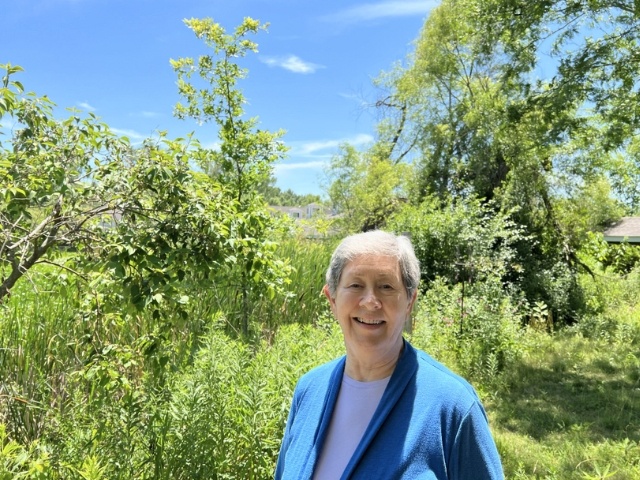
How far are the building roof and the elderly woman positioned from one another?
2681 cm

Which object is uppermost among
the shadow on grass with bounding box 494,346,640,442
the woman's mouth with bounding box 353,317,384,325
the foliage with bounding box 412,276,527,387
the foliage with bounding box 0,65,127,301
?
the foliage with bounding box 0,65,127,301

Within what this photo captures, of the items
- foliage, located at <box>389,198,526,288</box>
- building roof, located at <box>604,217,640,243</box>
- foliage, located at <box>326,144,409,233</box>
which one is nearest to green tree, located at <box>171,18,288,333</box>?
foliage, located at <box>389,198,526,288</box>

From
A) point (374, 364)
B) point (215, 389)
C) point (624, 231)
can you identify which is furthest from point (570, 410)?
point (624, 231)

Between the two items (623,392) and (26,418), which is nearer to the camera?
(26,418)

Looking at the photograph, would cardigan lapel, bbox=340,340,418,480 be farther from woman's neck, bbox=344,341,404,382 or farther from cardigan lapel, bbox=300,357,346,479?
cardigan lapel, bbox=300,357,346,479

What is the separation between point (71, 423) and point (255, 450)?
1.02 metres

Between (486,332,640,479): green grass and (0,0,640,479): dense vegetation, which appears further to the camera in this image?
(486,332,640,479): green grass

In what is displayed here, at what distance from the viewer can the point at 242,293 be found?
16.4ft

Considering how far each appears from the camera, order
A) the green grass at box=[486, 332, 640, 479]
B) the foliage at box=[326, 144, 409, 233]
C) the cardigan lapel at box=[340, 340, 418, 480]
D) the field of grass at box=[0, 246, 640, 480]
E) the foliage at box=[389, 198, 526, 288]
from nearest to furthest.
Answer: the cardigan lapel at box=[340, 340, 418, 480]
the field of grass at box=[0, 246, 640, 480]
the green grass at box=[486, 332, 640, 479]
the foliage at box=[389, 198, 526, 288]
the foliage at box=[326, 144, 409, 233]

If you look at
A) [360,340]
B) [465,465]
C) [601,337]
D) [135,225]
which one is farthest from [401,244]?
[601,337]

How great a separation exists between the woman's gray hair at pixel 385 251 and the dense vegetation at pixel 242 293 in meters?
0.99

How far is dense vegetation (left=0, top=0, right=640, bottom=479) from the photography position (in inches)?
94.1

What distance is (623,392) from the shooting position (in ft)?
20.0

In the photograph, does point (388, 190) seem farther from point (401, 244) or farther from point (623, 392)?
point (401, 244)
